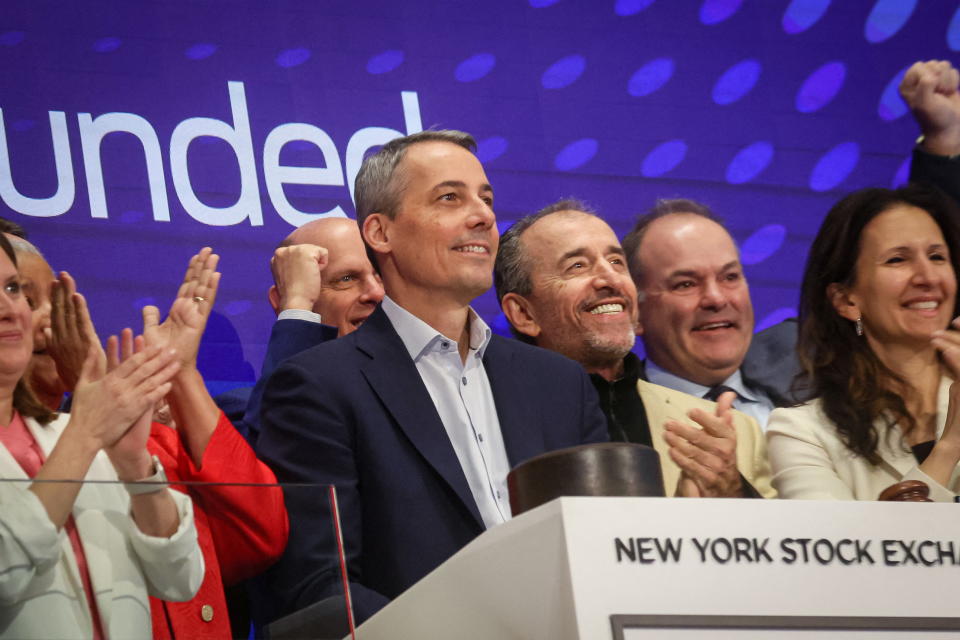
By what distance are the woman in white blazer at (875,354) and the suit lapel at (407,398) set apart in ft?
2.20

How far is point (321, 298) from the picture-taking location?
3.04 meters

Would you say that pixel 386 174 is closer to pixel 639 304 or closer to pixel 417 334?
pixel 417 334

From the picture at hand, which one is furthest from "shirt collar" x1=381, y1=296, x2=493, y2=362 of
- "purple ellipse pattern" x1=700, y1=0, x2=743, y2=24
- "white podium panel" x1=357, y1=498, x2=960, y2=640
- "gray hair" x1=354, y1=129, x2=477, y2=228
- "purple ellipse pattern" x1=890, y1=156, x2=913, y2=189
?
"purple ellipse pattern" x1=890, y1=156, x2=913, y2=189

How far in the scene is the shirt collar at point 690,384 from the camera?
10.7 feet

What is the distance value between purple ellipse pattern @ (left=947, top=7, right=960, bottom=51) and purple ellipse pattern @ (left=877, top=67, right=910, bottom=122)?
19 centimetres

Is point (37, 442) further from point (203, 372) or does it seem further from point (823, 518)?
point (823, 518)

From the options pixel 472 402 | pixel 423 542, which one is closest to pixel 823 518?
pixel 423 542

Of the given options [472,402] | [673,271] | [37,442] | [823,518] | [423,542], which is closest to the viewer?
[823,518]

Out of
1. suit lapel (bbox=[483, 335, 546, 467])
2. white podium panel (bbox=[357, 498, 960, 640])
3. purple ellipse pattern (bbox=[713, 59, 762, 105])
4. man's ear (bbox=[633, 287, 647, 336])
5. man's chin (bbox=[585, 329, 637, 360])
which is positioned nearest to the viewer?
white podium panel (bbox=[357, 498, 960, 640])

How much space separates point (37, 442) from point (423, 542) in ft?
2.15

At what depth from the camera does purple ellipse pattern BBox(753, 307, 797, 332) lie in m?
3.43

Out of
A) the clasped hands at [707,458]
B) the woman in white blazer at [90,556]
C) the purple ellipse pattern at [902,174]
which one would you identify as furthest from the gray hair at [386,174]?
the woman in white blazer at [90,556]

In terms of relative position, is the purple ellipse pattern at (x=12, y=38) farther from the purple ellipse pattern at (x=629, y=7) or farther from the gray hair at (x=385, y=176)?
the purple ellipse pattern at (x=629, y=7)

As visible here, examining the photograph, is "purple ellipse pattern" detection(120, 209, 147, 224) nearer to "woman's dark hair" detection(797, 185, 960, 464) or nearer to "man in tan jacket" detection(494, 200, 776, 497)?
"man in tan jacket" detection(494, 200, 776, 497)
